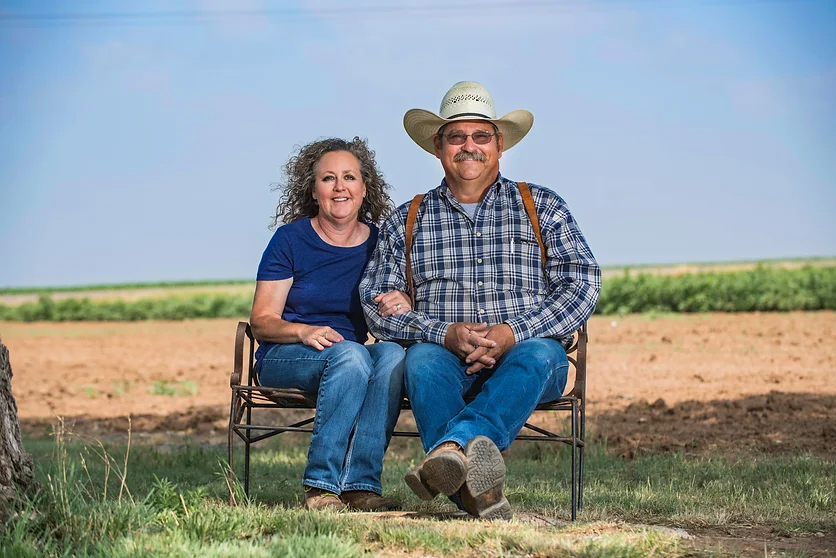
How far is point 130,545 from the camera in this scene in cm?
338

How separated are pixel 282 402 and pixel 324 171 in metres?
1.14

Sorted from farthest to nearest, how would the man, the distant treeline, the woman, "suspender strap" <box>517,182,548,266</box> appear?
the distant treeline < "suspender strap" <box>517,182,548,266</box> < the woman < the man

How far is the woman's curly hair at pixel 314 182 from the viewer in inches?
203

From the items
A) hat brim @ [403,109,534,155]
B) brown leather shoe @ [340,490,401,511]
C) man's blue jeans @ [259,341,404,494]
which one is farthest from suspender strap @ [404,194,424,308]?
brown leather shoe @ [340,490,401,511]

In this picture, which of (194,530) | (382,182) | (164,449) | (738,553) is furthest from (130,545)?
(164,449)

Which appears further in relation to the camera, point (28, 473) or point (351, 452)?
point (351, 452)

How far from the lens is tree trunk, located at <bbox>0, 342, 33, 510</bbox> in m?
3.86

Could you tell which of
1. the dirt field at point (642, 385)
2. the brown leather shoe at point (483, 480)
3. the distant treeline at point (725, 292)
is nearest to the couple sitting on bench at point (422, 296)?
the brown leather shoe at point (483, 480)

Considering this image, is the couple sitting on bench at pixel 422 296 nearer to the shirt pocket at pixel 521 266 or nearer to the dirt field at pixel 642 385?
the shirt pocket at pixel 521 266

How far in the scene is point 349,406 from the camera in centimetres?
441

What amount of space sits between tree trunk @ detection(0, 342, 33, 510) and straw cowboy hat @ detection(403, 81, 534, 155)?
2244 millimetres

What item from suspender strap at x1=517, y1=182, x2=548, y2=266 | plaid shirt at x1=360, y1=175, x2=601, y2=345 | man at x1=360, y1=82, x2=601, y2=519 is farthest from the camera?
suspender strap at x1=517, y1=182, x2=548, y2=266

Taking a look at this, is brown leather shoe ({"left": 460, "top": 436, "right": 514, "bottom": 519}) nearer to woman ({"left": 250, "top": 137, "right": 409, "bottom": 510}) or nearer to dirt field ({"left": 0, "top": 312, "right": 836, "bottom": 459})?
woman ({"left": 250, "top": 137, "right": 409, "bottom": 510})

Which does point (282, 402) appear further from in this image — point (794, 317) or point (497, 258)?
point (794, 317)
